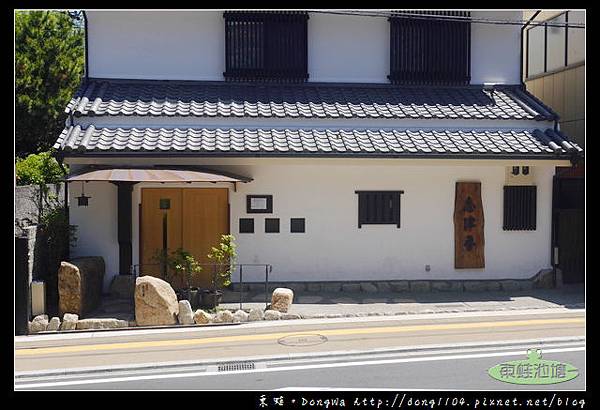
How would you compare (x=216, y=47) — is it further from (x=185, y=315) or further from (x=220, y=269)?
(x=185, y=315)

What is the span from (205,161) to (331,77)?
206 inches

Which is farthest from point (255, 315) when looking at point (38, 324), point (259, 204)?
point (38, 324)

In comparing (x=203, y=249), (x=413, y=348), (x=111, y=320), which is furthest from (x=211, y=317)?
(x=413, y=348)

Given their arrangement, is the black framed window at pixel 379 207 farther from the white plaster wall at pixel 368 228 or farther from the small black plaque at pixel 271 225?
the small black plaque at pixel 271 225

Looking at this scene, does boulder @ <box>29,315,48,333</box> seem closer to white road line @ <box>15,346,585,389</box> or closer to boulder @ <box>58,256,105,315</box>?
boulder @ <box>58,256,105,315</box>

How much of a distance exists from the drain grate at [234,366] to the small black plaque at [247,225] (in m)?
5.41

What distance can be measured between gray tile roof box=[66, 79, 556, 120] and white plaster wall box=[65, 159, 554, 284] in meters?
1.54

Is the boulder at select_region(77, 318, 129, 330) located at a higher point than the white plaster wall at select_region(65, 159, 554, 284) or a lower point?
lower

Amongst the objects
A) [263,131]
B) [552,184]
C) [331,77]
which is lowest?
[552,184]

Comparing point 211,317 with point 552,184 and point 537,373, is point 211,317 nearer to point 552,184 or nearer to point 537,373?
point 537,373

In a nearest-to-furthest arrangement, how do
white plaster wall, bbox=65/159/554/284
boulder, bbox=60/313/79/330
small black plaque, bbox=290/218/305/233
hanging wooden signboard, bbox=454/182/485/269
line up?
boulder, bbox=60/313/79/330
white plaster wall, bbox=65/159/554/284
small black plaque, bbox=290/218/305/233
hanging wooden signboard, bbox=454/182/485/269

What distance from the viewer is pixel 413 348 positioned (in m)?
9.62

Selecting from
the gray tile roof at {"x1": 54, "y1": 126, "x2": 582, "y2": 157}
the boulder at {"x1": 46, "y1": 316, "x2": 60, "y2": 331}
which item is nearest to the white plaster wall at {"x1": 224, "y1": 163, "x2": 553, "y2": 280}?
the gray tile roof at {"x1": 54, "y1": 126, "x2": 582, "y2": 157}

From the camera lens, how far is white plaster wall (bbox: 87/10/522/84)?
636 inches
